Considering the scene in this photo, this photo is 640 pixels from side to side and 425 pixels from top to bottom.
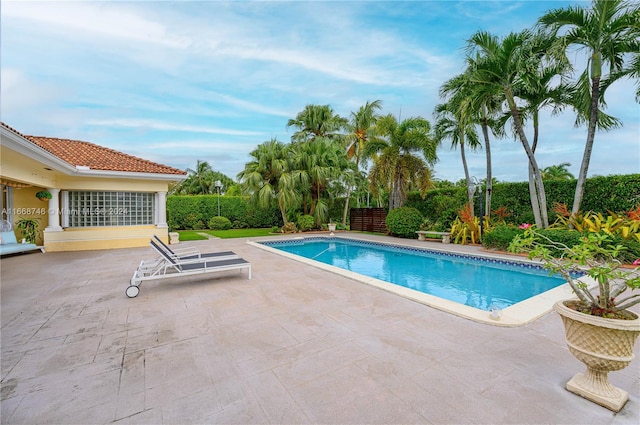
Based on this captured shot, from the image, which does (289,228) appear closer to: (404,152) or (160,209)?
(160,209)

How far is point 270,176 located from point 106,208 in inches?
347

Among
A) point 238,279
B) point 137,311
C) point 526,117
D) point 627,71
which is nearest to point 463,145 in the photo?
point 526,117

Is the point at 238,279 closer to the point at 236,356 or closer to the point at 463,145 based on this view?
the point at 236,356

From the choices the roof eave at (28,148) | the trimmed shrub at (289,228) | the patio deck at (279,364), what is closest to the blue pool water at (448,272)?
the patio deck at (279,364)

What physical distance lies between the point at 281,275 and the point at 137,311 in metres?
3.30

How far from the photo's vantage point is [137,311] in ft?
16.3

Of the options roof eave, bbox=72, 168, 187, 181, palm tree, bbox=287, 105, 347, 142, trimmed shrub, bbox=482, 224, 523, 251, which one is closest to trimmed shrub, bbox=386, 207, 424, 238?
trimmed shrub, bbox=482, 224, 523, 251

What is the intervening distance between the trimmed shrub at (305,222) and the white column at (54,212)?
39.6 ft

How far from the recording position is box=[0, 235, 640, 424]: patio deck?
8.11 ft

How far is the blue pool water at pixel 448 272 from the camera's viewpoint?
7047 mm

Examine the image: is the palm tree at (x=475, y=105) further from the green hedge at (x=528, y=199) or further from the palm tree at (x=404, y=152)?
the palm tree at (x=404, y=152)

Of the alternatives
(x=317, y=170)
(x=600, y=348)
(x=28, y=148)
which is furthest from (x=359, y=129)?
(x=600, y=348)

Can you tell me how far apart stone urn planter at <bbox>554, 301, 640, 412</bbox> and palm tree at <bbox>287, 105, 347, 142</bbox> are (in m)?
21.5

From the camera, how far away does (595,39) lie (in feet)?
30.2
